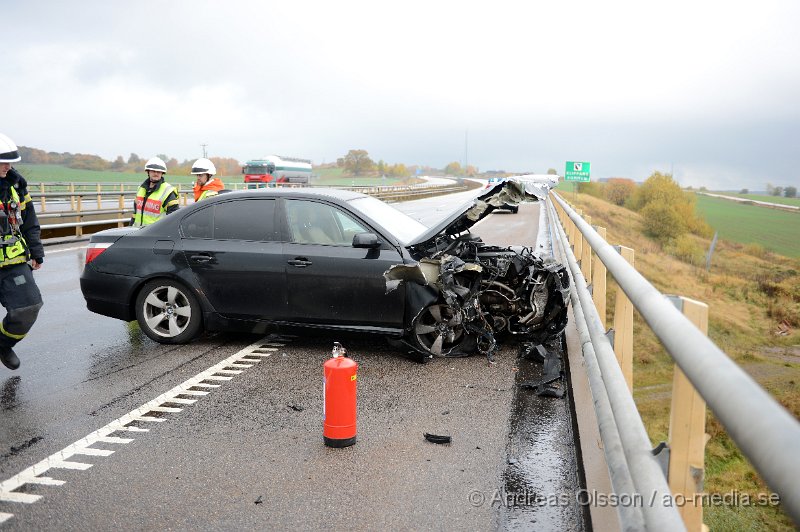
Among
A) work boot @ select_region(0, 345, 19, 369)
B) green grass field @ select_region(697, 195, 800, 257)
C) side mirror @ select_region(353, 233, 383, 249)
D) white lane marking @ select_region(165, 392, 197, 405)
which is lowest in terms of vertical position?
green grass field @ select_region(697, 195, 800, 257)

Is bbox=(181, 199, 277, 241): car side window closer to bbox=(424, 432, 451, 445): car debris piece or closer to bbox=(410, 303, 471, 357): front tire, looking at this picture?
bbox=(410, 303, 471, 357): front tire

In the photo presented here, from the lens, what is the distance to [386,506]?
391cm

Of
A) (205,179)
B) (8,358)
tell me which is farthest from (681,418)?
(205,179)

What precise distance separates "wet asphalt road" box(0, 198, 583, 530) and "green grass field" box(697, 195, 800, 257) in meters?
89.2

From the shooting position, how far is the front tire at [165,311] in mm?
7453

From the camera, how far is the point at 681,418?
2279mm

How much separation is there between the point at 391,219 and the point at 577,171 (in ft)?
169

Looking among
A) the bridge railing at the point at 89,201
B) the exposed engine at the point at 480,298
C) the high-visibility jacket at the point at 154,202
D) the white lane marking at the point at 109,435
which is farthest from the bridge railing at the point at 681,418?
the high-visibility jacket at the point at 154,202

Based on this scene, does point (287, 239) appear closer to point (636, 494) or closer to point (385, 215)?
point (385, 215)

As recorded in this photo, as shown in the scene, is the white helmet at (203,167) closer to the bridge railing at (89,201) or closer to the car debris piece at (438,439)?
the bridge railing at (89,201)

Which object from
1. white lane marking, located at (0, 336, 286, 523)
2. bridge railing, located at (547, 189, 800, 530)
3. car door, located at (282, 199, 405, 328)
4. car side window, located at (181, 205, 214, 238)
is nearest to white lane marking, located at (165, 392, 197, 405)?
white lane marking, located at (0, 336, 286, 523)

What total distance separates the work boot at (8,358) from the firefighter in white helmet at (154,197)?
148 inches

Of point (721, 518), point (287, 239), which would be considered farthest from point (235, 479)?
point (721, 518)

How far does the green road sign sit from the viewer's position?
56500 millimetres
